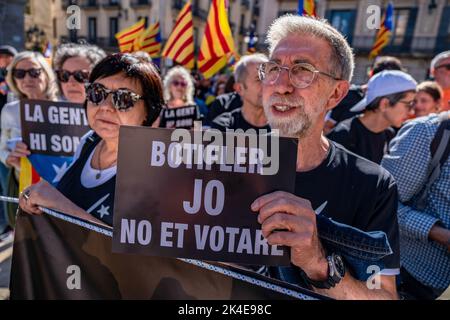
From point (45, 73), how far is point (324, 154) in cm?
287

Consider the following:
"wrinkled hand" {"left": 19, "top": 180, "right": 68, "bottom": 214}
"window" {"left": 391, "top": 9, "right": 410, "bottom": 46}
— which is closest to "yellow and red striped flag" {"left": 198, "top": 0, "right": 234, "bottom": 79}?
"wrinkled hand" {"left": 19, "top": 180, "right": 68, "bottom": 214}

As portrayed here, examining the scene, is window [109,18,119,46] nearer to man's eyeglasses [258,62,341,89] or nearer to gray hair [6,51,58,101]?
gray hair [6,51,58,101]

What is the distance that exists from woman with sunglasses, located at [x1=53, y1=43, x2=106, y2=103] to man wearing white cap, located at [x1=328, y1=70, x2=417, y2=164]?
229 cm

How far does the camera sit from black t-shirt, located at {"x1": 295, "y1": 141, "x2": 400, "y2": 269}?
4.54 ft

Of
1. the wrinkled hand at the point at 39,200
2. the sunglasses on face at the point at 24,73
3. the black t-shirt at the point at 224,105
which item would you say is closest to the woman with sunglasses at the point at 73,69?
the sunglasses on face at the point at 24,73

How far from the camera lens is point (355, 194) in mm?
1429

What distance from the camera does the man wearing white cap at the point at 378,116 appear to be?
9.41 ft

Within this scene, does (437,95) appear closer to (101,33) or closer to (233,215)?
(233,215)

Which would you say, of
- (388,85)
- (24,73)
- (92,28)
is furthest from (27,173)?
(92,28)

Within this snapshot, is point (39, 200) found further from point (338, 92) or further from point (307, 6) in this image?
point (307, 6)

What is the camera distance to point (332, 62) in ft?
4.92

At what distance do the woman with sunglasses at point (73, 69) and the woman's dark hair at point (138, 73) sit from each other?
1230 mm

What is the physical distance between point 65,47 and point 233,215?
2830mm
